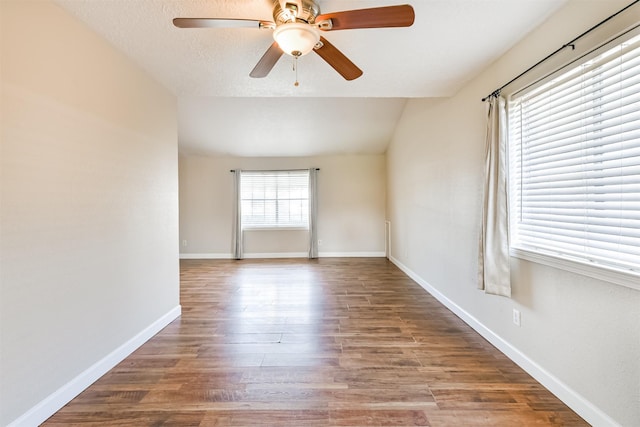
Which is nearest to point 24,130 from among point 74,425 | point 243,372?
point 74,425

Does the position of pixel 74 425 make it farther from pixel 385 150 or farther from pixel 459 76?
pixel 385 150

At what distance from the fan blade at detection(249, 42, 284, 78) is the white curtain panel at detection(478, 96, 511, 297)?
1.70m

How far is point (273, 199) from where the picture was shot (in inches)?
253

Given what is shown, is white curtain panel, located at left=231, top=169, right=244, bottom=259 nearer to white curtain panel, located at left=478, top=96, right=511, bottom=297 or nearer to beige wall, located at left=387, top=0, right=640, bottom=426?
beige wall, located at left=387, top=0, right=640, bottom=426

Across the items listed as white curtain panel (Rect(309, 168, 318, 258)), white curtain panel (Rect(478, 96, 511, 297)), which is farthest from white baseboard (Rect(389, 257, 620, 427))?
white curtain panel (Rect(309, 168, 318, 258))

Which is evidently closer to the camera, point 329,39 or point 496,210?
point 329,39

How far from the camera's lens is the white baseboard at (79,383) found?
4.79 feet

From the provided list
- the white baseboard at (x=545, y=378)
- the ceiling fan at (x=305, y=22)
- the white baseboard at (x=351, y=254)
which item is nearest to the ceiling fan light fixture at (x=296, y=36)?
the ceiling fan at (x=305, y=22)

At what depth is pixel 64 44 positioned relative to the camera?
167cm

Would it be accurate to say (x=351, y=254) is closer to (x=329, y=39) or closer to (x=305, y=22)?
(x=329, y=39)

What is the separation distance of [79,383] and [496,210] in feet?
10.3

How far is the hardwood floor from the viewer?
1551 millimetres

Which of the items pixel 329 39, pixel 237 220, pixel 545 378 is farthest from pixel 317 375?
pixel 237 220

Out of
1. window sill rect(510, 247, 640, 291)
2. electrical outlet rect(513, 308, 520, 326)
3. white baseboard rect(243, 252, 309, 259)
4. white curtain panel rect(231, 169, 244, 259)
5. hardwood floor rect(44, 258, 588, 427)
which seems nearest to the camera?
window sill rect(510, 247, 640, 291)
